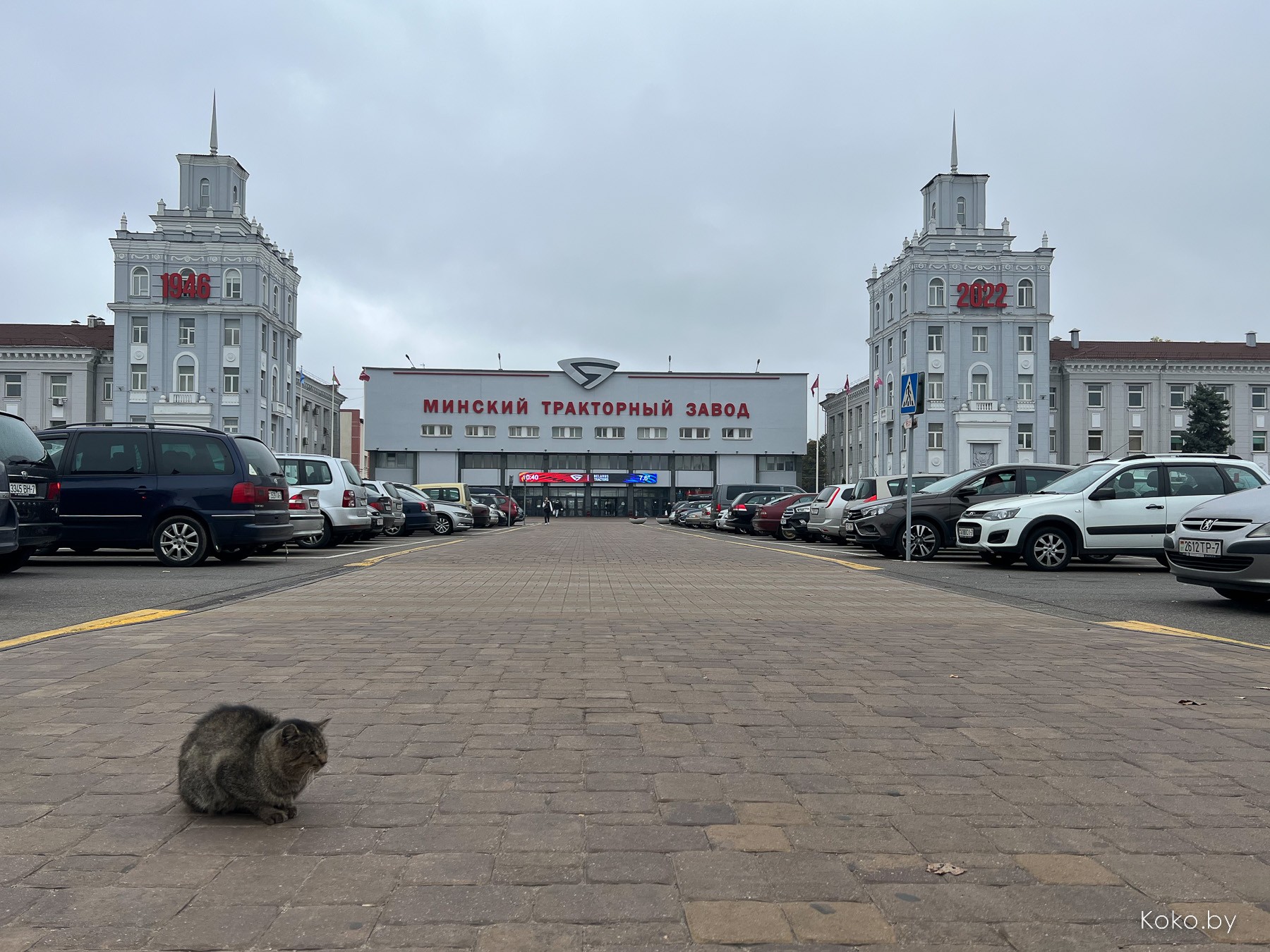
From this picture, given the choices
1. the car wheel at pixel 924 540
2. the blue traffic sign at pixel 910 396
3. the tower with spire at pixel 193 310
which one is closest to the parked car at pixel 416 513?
the blue traffic sign at pixel 910 396

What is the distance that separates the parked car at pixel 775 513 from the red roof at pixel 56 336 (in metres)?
66.4

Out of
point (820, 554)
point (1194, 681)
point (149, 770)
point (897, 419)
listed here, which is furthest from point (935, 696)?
point (897, 419)

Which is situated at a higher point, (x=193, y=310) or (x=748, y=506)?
(x=193, y=310)

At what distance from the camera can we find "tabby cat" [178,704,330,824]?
10.4 feet

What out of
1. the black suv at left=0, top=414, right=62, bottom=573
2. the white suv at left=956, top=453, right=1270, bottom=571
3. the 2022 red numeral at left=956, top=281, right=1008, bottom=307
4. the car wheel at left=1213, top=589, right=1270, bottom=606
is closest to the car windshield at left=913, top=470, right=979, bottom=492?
the white suv at left=956, top=453, right=1270, bottom=571

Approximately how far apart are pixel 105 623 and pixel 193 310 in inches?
2828

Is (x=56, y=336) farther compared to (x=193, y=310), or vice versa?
(x=56, y=336)

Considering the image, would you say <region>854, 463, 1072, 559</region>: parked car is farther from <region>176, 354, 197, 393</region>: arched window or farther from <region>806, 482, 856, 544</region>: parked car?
<region>176, 354, 197, 393</region>: arched window

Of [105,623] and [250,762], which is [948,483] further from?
[250,762]

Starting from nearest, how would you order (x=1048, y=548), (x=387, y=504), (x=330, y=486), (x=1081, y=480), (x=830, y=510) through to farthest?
(x=1048, y=548)
(x=1081, y=480)
(x=330, y=486)
(x=830, y=510)
(x=387, y=504)

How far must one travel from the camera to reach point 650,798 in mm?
3535

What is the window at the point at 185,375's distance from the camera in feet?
241

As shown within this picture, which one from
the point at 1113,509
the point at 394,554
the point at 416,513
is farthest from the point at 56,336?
the point at 1113,509

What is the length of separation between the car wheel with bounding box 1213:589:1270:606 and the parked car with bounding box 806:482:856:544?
40.6 feet
